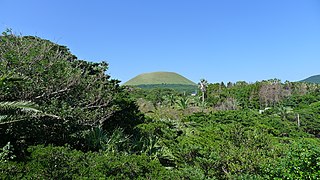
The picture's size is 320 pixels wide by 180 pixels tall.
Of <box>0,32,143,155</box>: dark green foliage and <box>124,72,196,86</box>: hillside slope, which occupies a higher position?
<box>124,72,196,86</box>: hillside slope

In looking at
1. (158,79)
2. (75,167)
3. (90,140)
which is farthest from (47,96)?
(158,79)

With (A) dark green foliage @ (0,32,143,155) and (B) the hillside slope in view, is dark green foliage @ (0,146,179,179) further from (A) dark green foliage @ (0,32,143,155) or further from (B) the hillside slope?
(B) the hillside slope

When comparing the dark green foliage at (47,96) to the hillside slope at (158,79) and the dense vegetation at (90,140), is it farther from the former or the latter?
the hillside slope at (158,79)

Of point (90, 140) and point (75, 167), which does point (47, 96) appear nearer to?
point (90, 140)

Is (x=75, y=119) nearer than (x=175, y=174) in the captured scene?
No

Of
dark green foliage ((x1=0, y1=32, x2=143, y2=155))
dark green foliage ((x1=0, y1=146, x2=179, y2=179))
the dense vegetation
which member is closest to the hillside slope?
the dense vegetation

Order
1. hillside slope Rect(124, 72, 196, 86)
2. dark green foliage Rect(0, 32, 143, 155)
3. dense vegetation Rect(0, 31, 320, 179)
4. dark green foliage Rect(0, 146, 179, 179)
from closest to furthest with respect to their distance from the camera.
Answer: dark green foliage Rect(0, 146, 179, 179)
dense vegetation Rect(0, 31, 320, 179)
dark green foliage Rect(0, 32, 143, 155)
hillside slope Rect(124, 72, 196, 86)

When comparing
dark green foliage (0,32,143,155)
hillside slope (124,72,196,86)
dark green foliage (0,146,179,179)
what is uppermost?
hillside slope (124,72,196,86)

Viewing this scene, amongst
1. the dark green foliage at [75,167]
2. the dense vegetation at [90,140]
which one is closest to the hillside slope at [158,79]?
the dense vegetation at [90,140]

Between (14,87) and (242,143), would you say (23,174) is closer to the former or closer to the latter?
(14,87)

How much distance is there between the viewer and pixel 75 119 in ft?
31.4

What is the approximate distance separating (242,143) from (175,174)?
12.5 ft

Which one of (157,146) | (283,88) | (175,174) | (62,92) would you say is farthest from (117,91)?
(283,88)

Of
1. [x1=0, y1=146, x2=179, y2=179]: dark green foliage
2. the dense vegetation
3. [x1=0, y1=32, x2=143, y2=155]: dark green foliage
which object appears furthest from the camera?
[x1=0, y1=32, x2=143, y2=155]: dark green foliage
